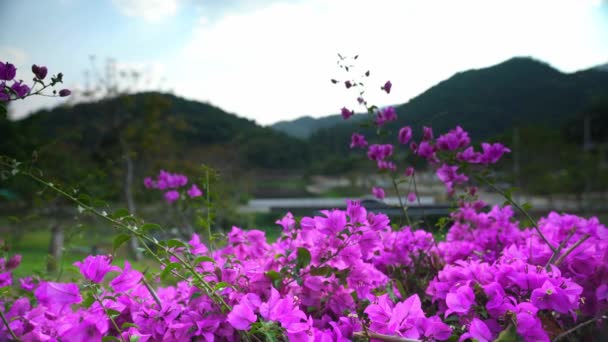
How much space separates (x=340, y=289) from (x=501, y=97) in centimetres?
87

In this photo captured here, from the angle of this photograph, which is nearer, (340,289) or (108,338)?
(108,338)

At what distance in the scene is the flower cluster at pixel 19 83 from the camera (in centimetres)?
70

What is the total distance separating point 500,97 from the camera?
1278 millimetres

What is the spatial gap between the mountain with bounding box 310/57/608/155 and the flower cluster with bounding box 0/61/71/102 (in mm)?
880

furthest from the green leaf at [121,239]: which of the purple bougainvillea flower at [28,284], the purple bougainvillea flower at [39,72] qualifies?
the purple bougainvillea flower at [28,284]

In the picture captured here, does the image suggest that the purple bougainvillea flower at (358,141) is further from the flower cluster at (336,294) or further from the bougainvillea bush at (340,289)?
the flower cluster at (336,294)

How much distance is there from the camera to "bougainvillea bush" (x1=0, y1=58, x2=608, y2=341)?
1.91ft

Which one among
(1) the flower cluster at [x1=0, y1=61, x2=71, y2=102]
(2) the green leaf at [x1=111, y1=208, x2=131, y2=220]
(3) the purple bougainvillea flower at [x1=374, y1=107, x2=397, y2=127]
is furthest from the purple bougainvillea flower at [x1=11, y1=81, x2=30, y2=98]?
(3) the purple bougainvillea flower at [x1=374, y1=107, x2=397, y2=127]

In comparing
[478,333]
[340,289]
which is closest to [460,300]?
[478,333]

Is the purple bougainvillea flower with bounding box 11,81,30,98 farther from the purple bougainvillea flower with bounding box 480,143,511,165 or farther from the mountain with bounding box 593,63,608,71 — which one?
the mountain with bounding box 593,63,608,71

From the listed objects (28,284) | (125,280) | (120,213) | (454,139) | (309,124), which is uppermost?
(309,124)

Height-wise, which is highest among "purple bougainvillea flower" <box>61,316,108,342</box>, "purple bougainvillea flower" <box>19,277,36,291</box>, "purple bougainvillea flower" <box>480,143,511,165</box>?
"purple bougainvillea flower" <box>480,143,511,165</box>

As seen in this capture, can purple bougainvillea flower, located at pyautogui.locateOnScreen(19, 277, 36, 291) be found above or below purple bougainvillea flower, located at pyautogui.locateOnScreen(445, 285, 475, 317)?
below

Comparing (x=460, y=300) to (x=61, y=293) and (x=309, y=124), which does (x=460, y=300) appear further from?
(x=309, y=124)
